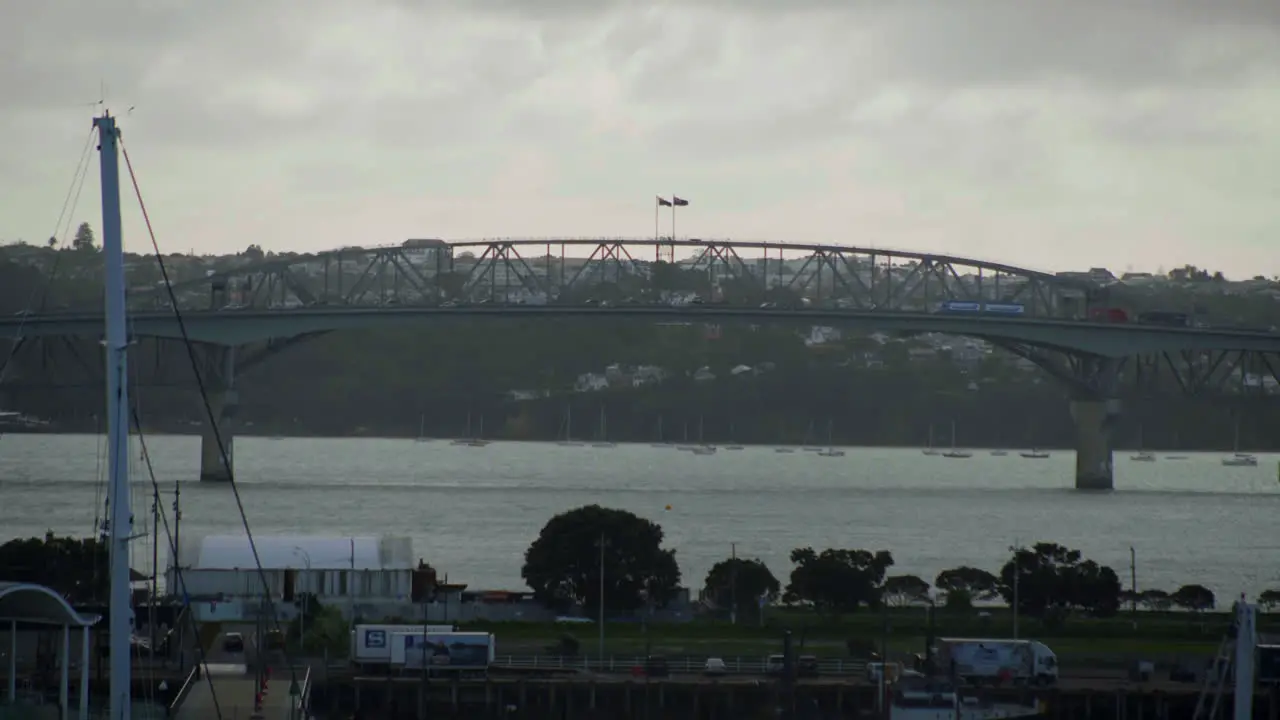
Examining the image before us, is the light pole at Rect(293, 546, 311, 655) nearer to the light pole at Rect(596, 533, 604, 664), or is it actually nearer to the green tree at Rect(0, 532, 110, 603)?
the green tree at Rect(0, 532, 110, 603)

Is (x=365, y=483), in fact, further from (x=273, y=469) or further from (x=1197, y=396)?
(x=1197, y=396)

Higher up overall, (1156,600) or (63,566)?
(63,566)

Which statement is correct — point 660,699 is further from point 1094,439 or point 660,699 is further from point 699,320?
point 1094,439

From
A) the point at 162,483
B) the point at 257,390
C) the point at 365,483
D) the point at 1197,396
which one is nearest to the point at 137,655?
the point at 162,483

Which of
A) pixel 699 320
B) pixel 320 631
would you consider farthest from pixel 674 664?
pixel 699 320

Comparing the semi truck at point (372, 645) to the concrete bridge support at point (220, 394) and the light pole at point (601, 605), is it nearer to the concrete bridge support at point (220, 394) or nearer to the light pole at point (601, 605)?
the light pole at point (601, 605)

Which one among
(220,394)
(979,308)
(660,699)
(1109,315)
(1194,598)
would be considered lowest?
(660,699)
